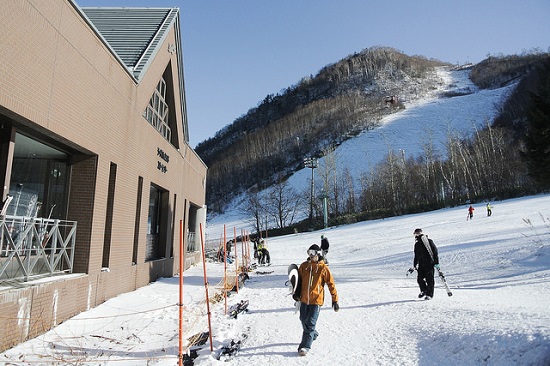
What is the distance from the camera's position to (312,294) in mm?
5742

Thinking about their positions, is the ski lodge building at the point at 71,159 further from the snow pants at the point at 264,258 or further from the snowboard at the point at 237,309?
the snow pants at the point at 264,258

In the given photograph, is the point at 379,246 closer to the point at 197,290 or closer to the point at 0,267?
the point at 197,290

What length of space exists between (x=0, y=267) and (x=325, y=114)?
420 ft

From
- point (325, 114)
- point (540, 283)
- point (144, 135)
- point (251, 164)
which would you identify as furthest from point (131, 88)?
point (325, 114)

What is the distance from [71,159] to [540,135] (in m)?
15.0

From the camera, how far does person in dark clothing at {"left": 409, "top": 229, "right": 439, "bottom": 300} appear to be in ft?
29.0

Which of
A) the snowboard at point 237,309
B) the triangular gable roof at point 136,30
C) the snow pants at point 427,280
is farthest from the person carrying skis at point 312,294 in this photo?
the triangular gable roof at point 136,30

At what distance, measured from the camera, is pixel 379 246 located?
27344mm

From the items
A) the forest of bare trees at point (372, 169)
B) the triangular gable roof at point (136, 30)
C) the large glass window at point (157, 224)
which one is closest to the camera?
the triangular gable roof at point (136, 30)

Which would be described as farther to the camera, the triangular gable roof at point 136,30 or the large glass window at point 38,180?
the triangular gable roof at point 136,30

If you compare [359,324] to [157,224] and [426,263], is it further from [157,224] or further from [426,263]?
[157,224]

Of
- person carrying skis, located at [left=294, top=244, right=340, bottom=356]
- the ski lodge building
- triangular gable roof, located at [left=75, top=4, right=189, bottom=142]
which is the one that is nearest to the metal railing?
the ski lodge building

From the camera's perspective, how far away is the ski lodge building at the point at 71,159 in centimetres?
660

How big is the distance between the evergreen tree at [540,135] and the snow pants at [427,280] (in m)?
7.37
